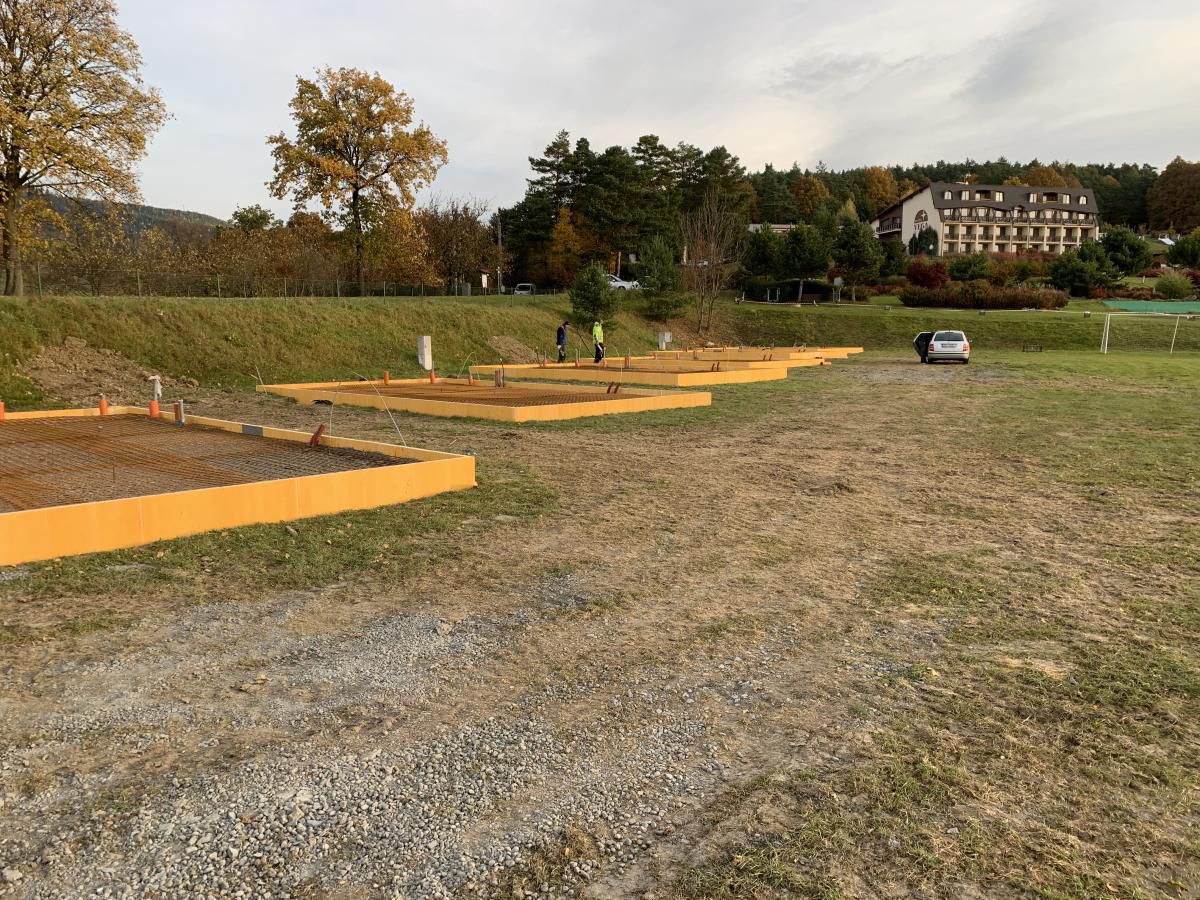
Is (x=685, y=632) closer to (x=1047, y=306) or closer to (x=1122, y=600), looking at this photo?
(x=1122, y=600)

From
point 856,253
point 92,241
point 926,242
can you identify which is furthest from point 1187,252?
point 92,241

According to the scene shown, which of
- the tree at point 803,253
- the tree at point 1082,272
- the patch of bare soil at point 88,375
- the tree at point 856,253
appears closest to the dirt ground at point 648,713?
the patch of bare soil at point 88,375

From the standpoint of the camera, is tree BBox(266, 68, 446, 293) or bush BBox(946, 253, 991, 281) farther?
bush BBox(946, 253, 991, 281)

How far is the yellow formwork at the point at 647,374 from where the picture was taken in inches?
834

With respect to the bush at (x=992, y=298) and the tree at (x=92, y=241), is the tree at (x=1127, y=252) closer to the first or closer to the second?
the bush at (x=992, y=298)

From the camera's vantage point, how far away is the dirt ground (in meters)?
2.48

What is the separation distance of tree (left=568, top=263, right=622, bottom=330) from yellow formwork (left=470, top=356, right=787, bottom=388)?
7.82 meters

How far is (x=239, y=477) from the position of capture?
7887mm

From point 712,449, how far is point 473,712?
25.9ft

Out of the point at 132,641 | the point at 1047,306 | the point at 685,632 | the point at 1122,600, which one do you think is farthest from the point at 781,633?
the point at 1047,306

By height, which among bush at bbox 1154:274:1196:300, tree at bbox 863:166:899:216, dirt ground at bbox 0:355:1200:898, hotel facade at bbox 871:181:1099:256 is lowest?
dirt ground at bbox 0:355:1200:898

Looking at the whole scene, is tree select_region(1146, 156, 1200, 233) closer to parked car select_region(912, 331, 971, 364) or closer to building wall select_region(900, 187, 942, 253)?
building wall select_region(900, 187, 942, 253)

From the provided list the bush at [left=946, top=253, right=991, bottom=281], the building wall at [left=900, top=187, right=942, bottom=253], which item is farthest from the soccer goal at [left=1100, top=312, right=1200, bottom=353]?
the building wall at [left=900, top=187, right=942, bottom=253]

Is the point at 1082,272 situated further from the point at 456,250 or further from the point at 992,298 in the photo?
the point at 456,250
